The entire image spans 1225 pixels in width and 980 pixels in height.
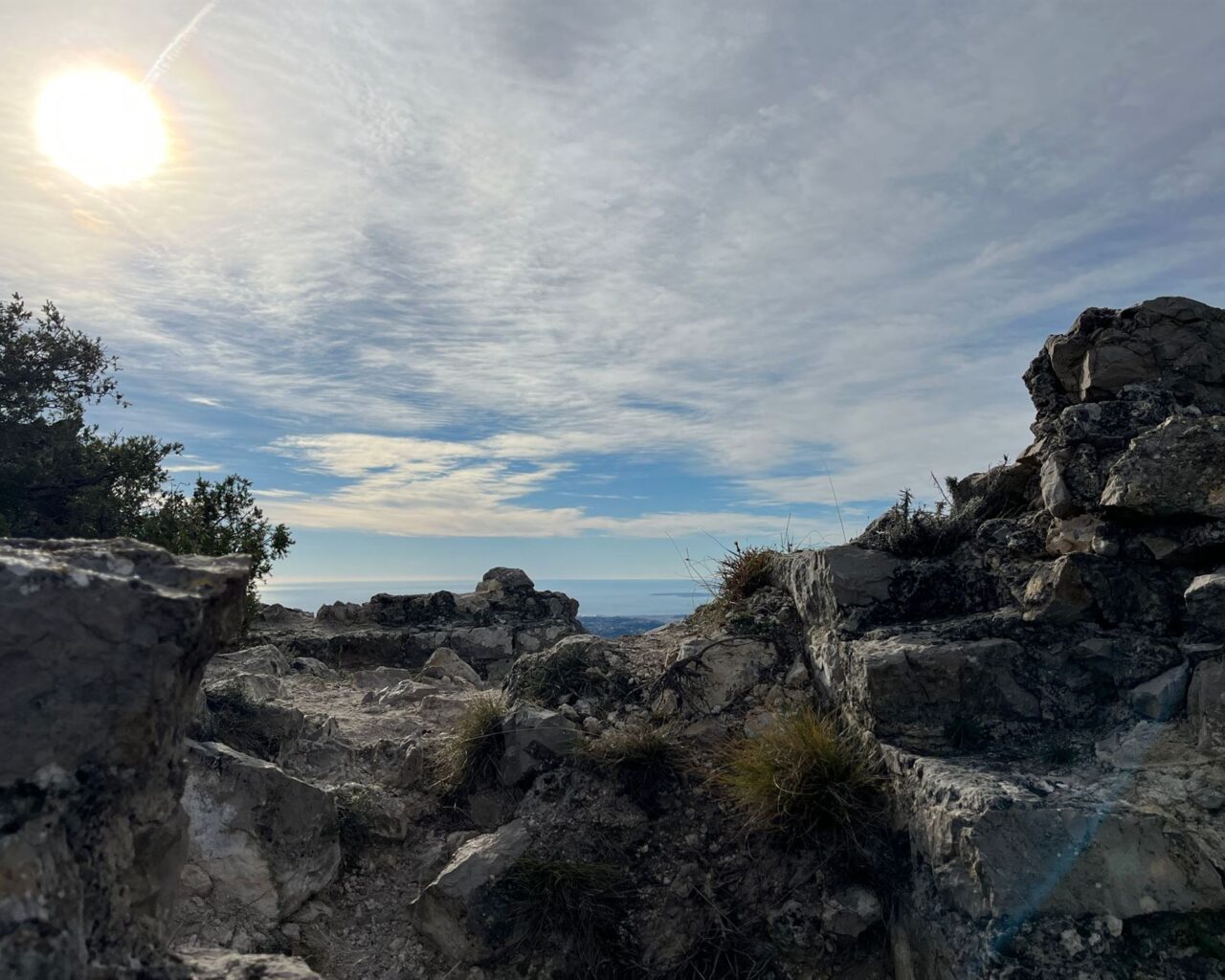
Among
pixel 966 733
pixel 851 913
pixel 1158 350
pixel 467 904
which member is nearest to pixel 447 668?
pixel 467 904

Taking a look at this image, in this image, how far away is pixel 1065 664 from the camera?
223 inches

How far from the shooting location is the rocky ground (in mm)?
4203

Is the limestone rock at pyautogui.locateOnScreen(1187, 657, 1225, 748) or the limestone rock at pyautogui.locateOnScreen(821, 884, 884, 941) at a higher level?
the limestone rock at pyautogui.locateOnScreen(1187, 657, 1225, 748)

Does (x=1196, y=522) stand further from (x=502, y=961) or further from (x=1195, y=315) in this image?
(x=502, y=961)

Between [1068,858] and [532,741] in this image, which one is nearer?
[1068,858]

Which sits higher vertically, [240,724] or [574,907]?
[240,724]

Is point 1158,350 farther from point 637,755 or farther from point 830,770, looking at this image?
point 637,755

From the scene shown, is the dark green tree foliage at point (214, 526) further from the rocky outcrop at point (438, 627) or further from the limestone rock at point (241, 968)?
the limestone rock at point (241, 968)

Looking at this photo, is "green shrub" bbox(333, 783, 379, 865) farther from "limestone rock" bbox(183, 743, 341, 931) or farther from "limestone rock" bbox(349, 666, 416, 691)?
"limestone rock" bbox(349, 666, 416, 691)

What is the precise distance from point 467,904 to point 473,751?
5.05 ft

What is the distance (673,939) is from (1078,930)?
8.00 ft

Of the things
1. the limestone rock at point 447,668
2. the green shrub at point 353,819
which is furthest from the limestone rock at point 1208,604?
the limestone rock at point 447,668

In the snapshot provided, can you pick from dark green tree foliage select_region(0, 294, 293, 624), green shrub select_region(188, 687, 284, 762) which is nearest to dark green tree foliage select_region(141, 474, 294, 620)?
dark green tree foliage select_region(0, 294, 293, 624)

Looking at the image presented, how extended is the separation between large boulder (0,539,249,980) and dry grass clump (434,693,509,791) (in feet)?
12.8
